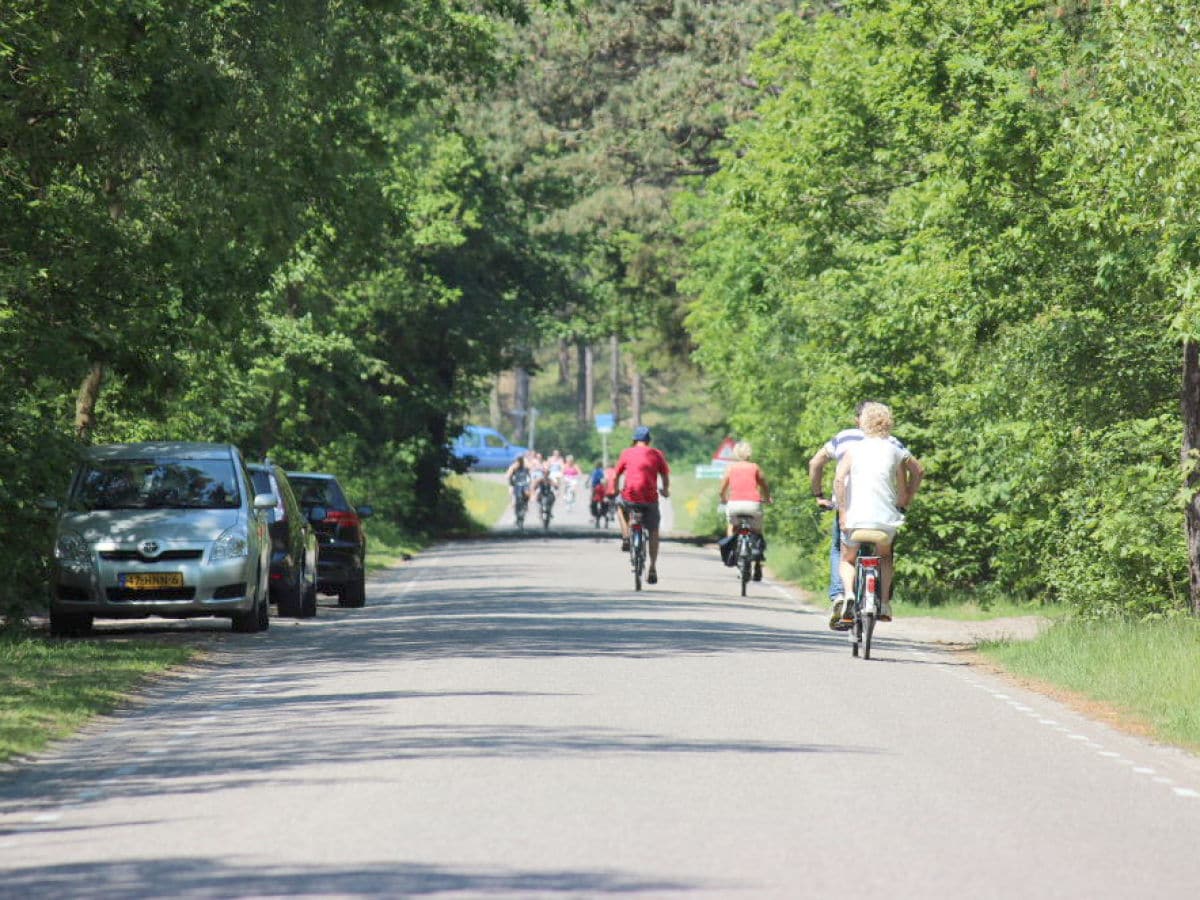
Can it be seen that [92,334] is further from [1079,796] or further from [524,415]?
[524,415]

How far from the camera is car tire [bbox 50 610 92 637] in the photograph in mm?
21562

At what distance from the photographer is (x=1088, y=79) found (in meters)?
21.8

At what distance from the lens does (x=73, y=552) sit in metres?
21.5

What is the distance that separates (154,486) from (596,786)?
12469 millimetres

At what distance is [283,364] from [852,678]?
76.5 ft

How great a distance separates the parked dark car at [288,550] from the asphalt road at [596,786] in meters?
4.99

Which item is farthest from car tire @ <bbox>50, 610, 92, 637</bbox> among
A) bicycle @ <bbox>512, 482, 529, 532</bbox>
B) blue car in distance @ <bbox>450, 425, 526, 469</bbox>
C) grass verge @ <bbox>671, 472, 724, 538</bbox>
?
blue car in distance @ <bbox>450, 425, 526, 469</bbox>

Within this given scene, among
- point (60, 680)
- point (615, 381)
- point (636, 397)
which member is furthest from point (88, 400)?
point (615, 381)

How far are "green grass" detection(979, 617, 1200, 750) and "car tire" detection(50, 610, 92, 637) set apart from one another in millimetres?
7977

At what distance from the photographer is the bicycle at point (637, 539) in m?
30.8

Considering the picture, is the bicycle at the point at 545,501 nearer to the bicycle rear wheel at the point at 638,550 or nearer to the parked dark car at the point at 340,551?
the bicycle rear wheel at the point at 638,550

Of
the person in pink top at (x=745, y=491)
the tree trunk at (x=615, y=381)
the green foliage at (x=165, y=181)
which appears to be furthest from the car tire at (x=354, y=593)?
the tree trunk at (x=615, y=381)

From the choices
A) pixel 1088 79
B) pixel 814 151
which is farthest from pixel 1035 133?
pixel 814 151

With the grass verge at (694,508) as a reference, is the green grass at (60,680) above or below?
below
